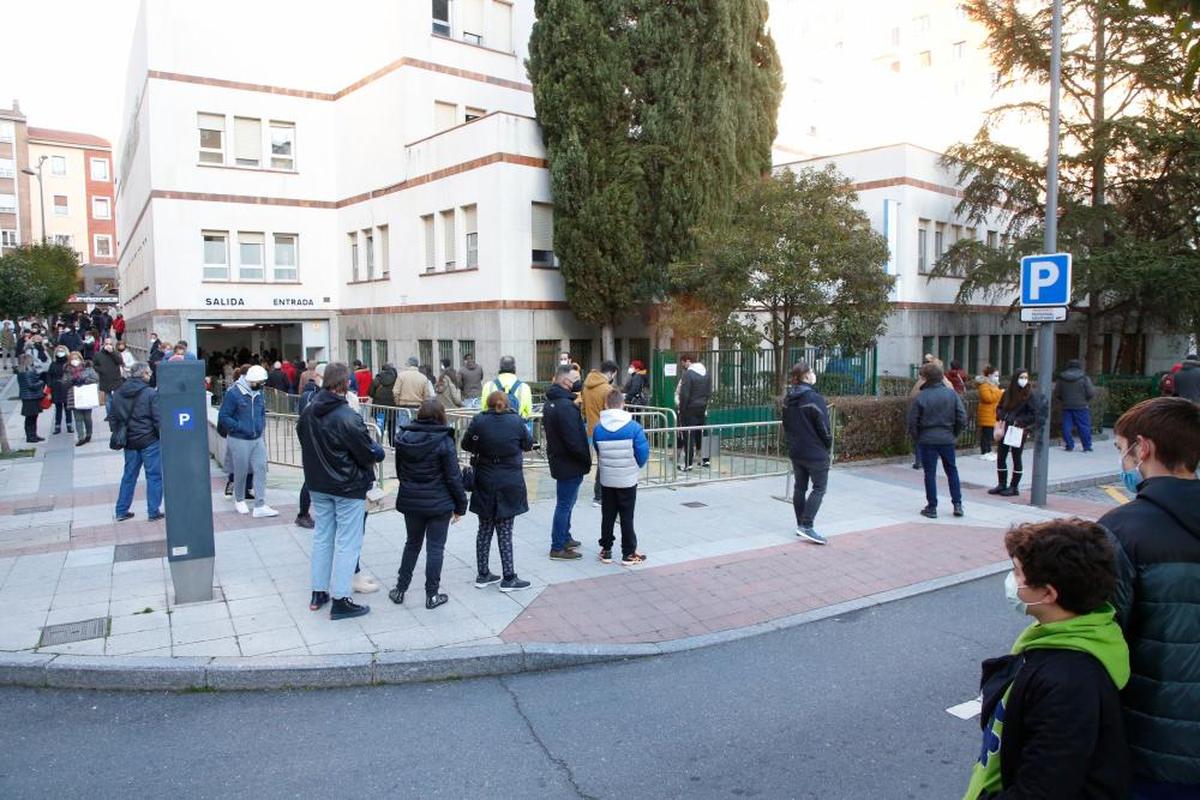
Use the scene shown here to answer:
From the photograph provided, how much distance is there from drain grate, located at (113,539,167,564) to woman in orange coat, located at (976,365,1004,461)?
42.4 ft

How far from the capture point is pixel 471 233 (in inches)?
854

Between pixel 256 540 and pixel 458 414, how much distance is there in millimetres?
4869

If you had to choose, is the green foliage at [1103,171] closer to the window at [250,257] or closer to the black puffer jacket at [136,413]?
the black puffer jacket at [136,413]

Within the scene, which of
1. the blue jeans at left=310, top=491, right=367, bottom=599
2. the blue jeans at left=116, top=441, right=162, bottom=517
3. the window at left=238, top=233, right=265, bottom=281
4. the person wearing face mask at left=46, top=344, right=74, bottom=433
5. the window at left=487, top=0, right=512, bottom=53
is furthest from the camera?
the window at left=238, top=233, right=265, bottom=281

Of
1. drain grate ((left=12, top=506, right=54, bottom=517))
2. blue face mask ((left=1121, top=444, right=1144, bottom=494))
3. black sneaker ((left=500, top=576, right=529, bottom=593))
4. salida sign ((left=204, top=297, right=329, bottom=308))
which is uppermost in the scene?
salida sign ((left=204, top=297, right=329, bottom=308))

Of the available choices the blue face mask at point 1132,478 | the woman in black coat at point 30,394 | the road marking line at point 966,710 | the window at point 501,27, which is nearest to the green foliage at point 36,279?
the woman in black coat at point 30,394

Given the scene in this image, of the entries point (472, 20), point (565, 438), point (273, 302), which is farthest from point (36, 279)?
point (565, 438)

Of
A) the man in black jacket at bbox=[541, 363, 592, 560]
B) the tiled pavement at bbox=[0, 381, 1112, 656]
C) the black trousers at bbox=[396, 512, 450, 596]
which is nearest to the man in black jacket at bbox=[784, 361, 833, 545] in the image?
the tiled pavement at bbox=[0, 381, 1112, 656]

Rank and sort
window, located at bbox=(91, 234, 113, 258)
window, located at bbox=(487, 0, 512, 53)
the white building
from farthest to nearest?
window, located at bbox=(91, 234, 113, 258), window, located at bbox=(487, 0, 512, 53), the white building

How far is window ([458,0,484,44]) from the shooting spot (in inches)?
952

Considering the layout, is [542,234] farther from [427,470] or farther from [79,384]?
[427,470]

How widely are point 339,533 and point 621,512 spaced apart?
2597 millimetres

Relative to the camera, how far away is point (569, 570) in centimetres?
760

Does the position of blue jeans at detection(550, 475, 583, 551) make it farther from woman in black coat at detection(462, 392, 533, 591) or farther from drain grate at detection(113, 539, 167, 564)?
drain grate at detection(113, 539, 167, 564)
